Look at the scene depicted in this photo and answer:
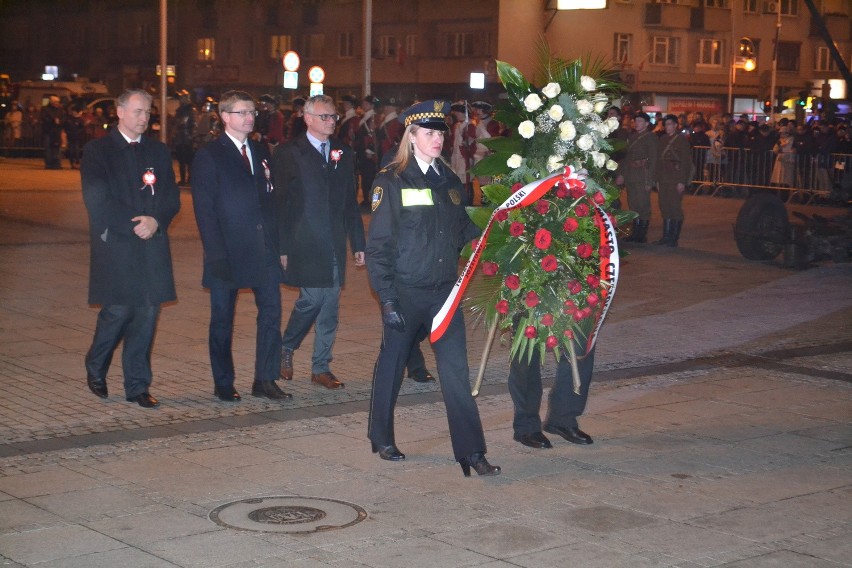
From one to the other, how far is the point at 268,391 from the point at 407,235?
2.28 meters

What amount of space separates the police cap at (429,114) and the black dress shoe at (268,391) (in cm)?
259

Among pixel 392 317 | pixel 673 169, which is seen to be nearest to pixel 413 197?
pixel 392 317

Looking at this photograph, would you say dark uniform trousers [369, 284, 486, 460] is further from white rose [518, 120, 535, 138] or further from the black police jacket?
white rose [518, 120, 535, 138]

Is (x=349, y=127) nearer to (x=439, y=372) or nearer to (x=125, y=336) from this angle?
(x=125, y=336)

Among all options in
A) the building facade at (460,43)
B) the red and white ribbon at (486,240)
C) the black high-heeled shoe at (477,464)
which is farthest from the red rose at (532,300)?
the building facade at (460,43)

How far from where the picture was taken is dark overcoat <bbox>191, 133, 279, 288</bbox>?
848 cm

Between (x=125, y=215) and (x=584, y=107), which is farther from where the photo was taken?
(x=125, y=215)

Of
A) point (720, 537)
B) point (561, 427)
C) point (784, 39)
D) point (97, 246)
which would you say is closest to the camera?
point (720, 537)

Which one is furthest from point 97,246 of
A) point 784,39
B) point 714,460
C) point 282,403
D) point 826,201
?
point 784,39

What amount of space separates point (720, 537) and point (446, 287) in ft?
6.79

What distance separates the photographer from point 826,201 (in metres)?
27.3

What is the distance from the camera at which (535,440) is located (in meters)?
7.61

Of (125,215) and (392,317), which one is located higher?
(125,215)

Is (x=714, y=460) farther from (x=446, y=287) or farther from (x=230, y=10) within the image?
(x=230, y=10)
